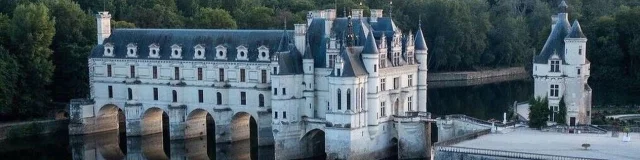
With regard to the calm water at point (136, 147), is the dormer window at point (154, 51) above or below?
above

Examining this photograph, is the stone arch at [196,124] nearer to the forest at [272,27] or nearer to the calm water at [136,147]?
the calm water at [136,147]

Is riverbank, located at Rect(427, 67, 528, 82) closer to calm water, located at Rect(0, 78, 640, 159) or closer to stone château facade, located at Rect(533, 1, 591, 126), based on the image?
calm water, located at Rect(0, 78, 640, 159)

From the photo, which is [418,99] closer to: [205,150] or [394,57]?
[394,57]

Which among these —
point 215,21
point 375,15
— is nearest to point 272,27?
point 215,21

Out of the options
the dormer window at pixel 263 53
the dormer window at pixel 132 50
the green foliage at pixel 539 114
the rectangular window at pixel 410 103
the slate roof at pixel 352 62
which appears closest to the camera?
the slate roof at pixel 352 62

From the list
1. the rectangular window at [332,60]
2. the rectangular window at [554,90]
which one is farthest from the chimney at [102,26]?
the rectangular window at [554,90]

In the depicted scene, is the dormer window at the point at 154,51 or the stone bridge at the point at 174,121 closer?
the stone bridge at the point at 174,121
